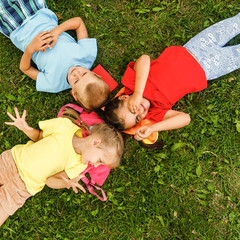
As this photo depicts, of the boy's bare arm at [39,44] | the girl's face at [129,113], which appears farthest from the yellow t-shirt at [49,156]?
the boy's bare arm at [39,44]

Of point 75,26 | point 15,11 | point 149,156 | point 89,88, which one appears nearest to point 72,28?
point 75,26

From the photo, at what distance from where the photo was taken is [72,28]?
3.51 m

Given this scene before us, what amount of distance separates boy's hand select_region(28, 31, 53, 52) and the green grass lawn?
75cm

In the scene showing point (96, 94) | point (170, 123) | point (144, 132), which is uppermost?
point (96, 94)

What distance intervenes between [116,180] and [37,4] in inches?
119

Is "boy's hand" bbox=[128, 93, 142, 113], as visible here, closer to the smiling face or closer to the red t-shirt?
the red t-shirt

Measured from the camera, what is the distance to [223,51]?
342cm

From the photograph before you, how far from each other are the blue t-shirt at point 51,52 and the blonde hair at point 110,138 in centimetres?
→ 102

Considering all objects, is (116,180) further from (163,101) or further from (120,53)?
(120,53)

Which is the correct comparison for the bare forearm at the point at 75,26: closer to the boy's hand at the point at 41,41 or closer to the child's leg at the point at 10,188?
the boy's hand at the point at 41,41

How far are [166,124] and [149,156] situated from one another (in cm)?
78

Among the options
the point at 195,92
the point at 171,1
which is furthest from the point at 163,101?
the point at 171,1

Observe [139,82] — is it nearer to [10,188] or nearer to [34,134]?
[34,134]

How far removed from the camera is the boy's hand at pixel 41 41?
10.5ft
